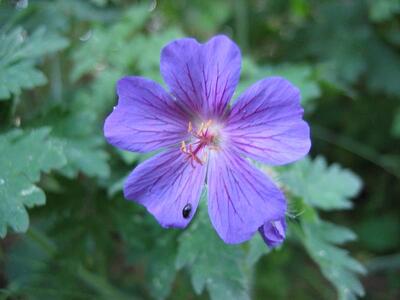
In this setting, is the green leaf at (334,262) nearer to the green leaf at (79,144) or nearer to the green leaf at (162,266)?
the green leaf at (162,266)

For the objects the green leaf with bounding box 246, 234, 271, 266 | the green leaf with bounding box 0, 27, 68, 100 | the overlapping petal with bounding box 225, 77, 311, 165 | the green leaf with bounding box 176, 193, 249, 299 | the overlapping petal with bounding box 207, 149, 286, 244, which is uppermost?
the green leaf with bounding box 0, 27, 68, 100

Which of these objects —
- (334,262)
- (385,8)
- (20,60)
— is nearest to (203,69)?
(20,60)

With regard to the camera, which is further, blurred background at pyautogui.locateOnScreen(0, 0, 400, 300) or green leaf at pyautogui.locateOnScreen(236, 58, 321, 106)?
green leaf at pyautogui.locateOnScreen(236, 58, 321, 106)

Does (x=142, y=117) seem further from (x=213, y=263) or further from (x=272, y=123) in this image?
(x=213, y=263)

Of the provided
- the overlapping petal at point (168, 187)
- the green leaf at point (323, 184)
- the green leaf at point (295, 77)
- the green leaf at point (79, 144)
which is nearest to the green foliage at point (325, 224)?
the green leaf at point (323, 184)

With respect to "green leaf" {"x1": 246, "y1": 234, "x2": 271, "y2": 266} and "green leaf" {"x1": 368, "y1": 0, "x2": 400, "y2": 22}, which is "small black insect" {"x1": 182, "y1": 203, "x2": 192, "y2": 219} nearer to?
"green leaf" {"x1": 246, "y1": 234, "x2": 271, "y2": 266}

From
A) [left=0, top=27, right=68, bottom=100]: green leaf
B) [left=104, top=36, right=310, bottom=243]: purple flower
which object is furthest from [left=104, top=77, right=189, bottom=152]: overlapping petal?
[left=0, top=27, right=68, bottom=100]: green leaf

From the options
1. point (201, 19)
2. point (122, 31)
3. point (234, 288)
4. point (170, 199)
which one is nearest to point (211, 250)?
point (234, 288)
